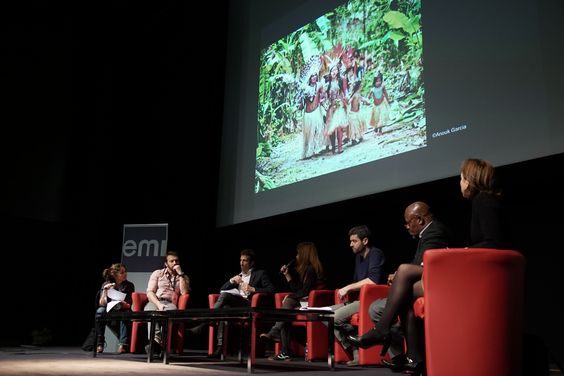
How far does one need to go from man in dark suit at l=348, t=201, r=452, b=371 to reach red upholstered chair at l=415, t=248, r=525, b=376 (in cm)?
19

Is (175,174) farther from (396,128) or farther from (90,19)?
(396,128)

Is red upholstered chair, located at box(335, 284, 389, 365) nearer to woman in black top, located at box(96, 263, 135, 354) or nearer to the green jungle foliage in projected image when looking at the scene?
the green jungle foliage in projected image

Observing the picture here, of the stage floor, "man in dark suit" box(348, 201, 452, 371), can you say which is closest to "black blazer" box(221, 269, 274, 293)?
the stage floor

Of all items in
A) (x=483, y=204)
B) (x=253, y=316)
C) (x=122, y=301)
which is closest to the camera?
(x=483, y=204)

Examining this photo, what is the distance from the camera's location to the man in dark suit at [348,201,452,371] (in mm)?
2479

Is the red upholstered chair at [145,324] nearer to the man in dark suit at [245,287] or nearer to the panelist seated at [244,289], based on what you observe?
the panelist seated at [244,289]

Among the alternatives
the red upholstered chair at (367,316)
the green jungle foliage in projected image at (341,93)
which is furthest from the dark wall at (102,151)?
the red upholstered chair at (367,316)

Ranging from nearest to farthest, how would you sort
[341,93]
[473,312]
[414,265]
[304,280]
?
[473,312] → [414,265] → [304,280] → [341,93]

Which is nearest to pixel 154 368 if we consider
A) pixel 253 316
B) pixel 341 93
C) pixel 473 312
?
pixel 253 316

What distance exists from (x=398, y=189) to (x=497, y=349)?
2.28 metres

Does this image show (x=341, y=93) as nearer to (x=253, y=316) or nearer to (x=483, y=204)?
(x=253, y=316)

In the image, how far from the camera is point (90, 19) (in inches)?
314

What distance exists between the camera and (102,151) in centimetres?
786

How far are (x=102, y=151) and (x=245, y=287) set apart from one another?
150 inches
